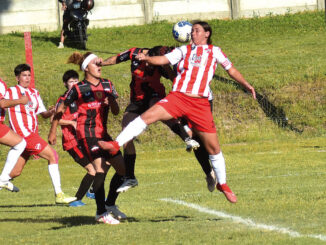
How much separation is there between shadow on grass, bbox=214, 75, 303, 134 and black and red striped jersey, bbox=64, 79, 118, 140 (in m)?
10.9

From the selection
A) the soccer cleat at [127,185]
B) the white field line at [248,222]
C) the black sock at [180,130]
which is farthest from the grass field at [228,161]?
the black sock at [180,130]

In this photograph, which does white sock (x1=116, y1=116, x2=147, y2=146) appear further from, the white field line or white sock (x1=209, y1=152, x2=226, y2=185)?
the white field line

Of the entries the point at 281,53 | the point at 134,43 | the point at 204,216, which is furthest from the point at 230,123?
the point at 204,216

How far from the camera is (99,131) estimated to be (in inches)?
316

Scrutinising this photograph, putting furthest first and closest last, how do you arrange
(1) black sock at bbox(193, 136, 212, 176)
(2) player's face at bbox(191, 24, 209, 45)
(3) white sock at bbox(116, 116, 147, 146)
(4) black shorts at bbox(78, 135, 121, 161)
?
(1) black sock at bbox(193, 136, 212, 176) < (4) black shorts at bbox(78, 135, 121, 161) < (2) player's face at bbox(191, 24, 209, 45) < (3) white sock at bbox(116, 116, 147, 146)

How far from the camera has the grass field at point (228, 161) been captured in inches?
287

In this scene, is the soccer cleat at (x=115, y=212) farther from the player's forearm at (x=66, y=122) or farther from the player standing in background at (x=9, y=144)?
the player's forearm at (x=66, y=122)

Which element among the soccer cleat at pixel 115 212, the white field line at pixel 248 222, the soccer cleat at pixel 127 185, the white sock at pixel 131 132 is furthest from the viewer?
the soccer cleat at pixel 115 212

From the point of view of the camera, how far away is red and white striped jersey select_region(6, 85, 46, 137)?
10172 millimetres

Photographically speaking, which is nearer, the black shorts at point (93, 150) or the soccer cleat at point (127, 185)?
the black shorts at point (93, 150)

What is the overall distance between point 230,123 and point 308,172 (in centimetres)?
614

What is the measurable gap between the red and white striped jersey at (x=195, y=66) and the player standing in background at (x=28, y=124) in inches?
105

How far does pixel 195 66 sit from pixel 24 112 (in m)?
3.56

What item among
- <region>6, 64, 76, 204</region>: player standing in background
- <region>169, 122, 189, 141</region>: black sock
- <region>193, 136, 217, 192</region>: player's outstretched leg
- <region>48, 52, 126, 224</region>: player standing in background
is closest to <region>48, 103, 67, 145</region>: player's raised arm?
<region>48, 52, 126, 224</region>: player standing in background
